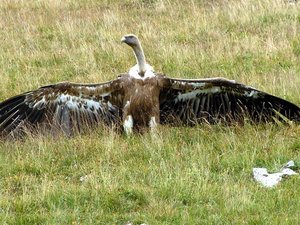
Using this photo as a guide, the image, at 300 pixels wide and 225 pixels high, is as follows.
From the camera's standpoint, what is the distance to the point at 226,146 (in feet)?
25.9

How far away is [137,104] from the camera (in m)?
8.86

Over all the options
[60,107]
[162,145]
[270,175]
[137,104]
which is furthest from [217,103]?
[270,175]

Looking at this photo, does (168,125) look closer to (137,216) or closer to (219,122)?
(219,122)

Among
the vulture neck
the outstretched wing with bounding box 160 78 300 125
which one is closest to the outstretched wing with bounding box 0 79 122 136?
the vulture neck

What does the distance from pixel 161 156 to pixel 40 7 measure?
10.1 m

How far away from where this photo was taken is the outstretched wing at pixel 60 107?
29.3 ft

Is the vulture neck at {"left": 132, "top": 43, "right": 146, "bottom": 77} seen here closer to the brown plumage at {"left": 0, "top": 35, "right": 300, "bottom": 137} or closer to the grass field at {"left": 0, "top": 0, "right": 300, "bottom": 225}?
the brown plumage at {"left": 0, "top": 35, "right": 300, "bottom": 137}

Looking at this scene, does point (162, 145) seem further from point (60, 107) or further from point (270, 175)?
point (60, 107)

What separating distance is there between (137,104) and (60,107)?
3.27 feet

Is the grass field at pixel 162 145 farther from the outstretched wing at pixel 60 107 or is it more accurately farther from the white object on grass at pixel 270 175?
the outstretched wing at pixel 60 107

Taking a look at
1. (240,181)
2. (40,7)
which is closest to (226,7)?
(40,7)

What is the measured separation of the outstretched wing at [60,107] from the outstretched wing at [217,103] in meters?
0.68

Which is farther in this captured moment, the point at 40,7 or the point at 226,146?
the point at 40,7

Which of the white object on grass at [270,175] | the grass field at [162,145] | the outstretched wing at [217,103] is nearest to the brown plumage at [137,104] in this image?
the outstretched wing at [217,103]
